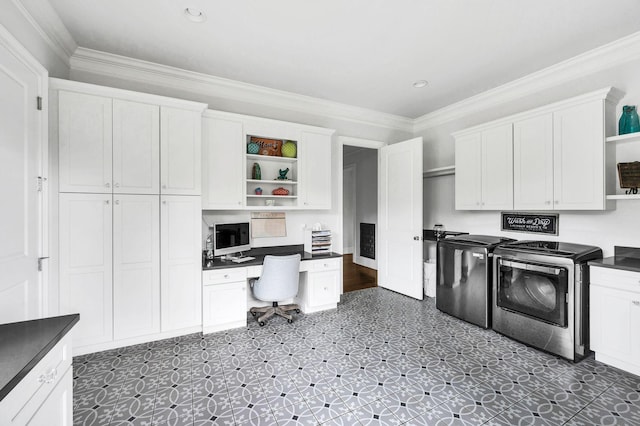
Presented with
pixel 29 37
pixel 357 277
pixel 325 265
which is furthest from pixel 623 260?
pixel 29 37

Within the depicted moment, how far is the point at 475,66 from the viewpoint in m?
3.12

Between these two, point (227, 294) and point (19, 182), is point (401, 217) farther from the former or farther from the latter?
point (19, 182)

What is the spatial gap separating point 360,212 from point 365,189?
0.57 meters

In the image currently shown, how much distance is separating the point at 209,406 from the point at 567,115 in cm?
404

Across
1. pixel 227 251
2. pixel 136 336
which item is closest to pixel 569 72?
pixel 227 251

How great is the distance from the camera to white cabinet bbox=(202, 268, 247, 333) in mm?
3014

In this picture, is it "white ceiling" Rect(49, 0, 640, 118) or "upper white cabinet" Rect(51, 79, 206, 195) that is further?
"upper white cabinet" Rect(51, 79, 206, 195)

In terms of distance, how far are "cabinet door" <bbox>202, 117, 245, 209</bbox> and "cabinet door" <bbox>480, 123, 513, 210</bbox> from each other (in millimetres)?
2991

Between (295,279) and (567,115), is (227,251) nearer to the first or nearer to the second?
(295,279)

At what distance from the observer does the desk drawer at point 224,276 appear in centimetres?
301

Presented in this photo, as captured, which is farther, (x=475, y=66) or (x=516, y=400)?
(x=475, y=66)

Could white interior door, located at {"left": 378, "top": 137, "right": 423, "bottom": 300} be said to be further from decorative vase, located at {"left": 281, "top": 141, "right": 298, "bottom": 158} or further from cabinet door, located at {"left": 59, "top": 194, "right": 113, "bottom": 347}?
cabinet door, located at {"left": 59, "top": 194, "right": 113, "bottom": 347}

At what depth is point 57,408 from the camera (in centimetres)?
120

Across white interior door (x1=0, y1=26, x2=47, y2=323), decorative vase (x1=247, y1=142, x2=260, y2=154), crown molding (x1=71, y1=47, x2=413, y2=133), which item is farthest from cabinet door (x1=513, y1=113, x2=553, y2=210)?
white interior door (x1=0, y1=26, x2=47, y2=323)
